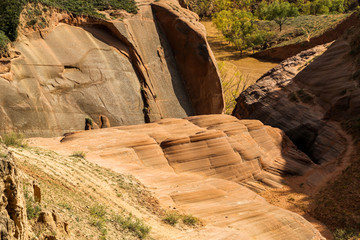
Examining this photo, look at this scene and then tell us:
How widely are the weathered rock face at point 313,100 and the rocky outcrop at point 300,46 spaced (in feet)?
85.5

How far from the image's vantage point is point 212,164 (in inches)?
786

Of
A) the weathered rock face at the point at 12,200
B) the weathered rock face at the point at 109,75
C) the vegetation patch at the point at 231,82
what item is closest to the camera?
the weathered rock face at the point at 12,200

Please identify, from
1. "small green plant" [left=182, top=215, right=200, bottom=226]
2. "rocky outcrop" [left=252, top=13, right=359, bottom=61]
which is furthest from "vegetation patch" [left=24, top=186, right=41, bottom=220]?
"rocky outcrop" [left=252, top=13, right=359, bottom=61]

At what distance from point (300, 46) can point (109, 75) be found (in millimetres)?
38775

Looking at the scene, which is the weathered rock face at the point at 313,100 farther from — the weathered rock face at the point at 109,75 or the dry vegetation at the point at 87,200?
the dry vegetation at the point at 87,200

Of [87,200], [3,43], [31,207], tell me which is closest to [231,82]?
[3,43]

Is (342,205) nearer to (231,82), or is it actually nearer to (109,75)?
(109,75)

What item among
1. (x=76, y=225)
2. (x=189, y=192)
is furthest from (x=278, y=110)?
(x=76, y=225)

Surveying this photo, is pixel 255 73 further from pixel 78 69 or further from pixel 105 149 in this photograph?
pixel 105 149

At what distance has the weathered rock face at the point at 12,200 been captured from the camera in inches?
244

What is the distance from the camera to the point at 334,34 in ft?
179

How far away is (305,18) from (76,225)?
6952cm

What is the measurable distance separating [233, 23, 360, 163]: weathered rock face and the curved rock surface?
57.0 inches

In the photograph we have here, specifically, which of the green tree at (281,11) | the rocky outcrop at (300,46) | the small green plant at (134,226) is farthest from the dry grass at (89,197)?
the green tree at (281,11)
